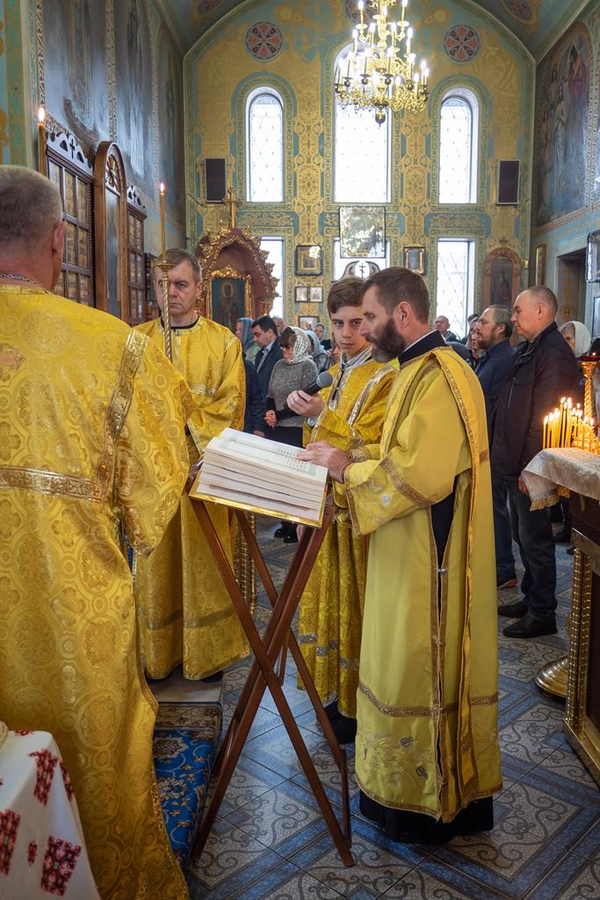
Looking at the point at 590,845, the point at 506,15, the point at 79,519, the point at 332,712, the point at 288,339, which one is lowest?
the point at 590,845

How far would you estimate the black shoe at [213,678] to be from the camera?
314 cm

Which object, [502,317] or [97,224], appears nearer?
[502,317]

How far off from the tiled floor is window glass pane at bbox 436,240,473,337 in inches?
527

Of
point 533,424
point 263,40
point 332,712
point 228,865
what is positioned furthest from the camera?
point 263,40

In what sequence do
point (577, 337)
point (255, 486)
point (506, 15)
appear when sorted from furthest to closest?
point (506, 15) < point (577, 337) < point (255, 486)

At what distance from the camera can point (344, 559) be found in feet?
9.04

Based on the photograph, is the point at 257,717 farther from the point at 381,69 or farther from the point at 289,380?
the point at 381,69

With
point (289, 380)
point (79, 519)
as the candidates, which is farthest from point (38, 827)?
point (289, 380)

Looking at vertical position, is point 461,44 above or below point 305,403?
above

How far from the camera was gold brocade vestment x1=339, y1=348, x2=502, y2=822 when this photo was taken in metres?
2.11

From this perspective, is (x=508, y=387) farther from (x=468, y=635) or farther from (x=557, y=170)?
(x=557, y=170)

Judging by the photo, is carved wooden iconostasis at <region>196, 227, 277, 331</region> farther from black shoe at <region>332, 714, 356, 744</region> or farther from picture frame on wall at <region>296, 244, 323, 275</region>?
black shoe at <region>332, 714, 356, 744</region>

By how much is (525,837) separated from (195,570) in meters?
1.55

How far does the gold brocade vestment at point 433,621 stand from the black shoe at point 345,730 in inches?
23.6
